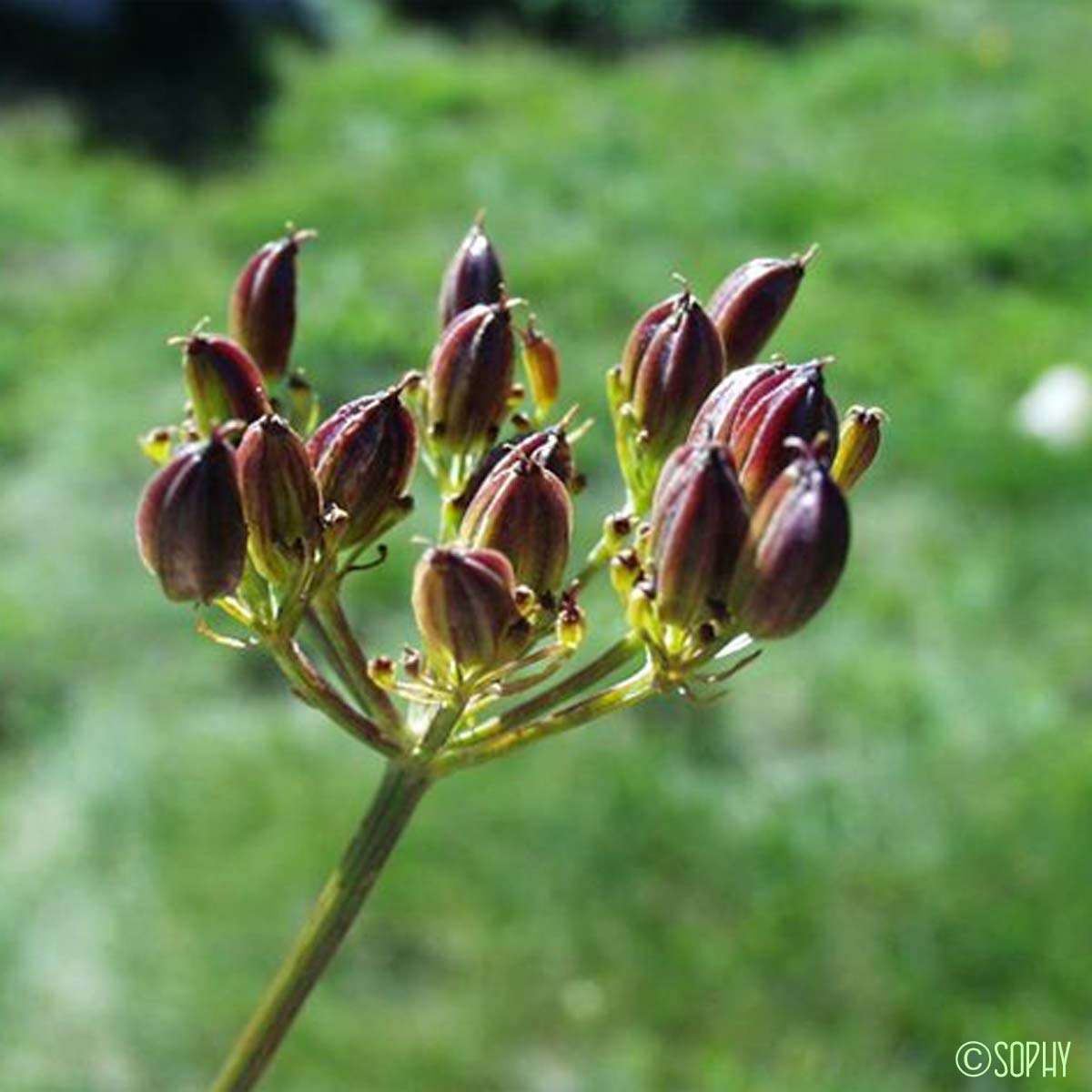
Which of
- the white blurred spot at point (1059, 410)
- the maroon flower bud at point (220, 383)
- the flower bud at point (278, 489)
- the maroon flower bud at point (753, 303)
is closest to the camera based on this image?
the flower bud at point (278, 489)

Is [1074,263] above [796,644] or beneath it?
beneath

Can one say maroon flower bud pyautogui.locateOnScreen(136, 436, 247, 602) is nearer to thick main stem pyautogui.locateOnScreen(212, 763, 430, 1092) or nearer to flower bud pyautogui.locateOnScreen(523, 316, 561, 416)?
thick main stem pyautogui.locateOnScreen(212, 763, 430, 1092)

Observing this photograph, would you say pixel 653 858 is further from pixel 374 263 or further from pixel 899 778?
pixel 374 263

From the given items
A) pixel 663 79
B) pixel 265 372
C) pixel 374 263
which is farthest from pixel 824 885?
pixel 663 79

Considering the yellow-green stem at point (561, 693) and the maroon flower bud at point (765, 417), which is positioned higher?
the maroon flower bud at point (765, 417)

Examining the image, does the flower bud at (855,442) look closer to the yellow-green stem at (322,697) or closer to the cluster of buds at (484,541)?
the cluster of buds at (484,541)

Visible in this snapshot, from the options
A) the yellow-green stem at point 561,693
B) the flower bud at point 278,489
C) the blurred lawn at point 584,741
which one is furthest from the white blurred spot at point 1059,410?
the flower bud at point 278,489
